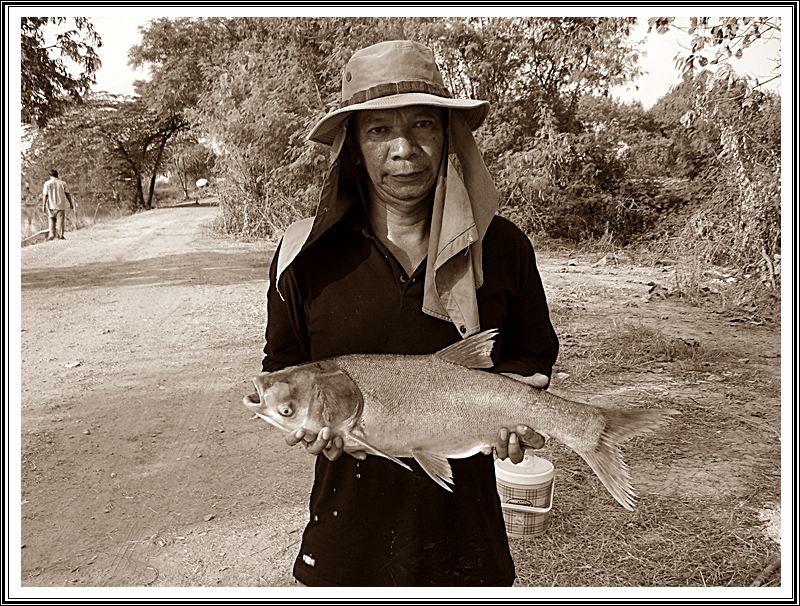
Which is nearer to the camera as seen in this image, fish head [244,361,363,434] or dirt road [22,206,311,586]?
fish head [244,361,363,434]

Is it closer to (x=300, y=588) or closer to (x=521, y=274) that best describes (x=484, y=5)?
(x=521, y=274)

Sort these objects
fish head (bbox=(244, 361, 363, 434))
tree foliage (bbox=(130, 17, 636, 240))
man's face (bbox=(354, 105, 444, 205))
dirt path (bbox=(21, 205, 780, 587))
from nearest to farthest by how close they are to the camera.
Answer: fish head (bbox=(244, 361, 363, 434)) → man's face (bbox=(354, 105, 444, 205)) → dirt path (bbox=(21, 205, 780, 587)) → tree foliage (bbox=(130, 17, 636, 240))

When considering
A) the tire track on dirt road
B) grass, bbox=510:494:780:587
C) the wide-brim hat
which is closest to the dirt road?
the tire track on dirt road

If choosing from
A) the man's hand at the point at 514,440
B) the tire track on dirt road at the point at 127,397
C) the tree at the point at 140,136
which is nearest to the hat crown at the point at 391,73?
the man's hand at the point at 514,440

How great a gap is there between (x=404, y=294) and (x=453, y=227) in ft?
0.84

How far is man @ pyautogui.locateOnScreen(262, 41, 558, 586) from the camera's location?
7.06 feet

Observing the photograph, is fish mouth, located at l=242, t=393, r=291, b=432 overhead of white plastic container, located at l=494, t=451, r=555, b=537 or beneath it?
overhead

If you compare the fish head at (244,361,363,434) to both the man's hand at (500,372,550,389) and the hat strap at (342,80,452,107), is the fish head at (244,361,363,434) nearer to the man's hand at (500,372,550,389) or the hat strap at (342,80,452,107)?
the man's hand at (500,372,550,389)

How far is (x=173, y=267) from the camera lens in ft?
43.2

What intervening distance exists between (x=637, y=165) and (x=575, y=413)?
11.8 m

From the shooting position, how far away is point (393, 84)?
2178mm

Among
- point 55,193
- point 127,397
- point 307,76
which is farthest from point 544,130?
point 55,193

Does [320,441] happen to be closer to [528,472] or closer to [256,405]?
[256,405]

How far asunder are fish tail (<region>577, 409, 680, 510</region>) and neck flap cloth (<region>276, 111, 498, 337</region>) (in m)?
0.55
